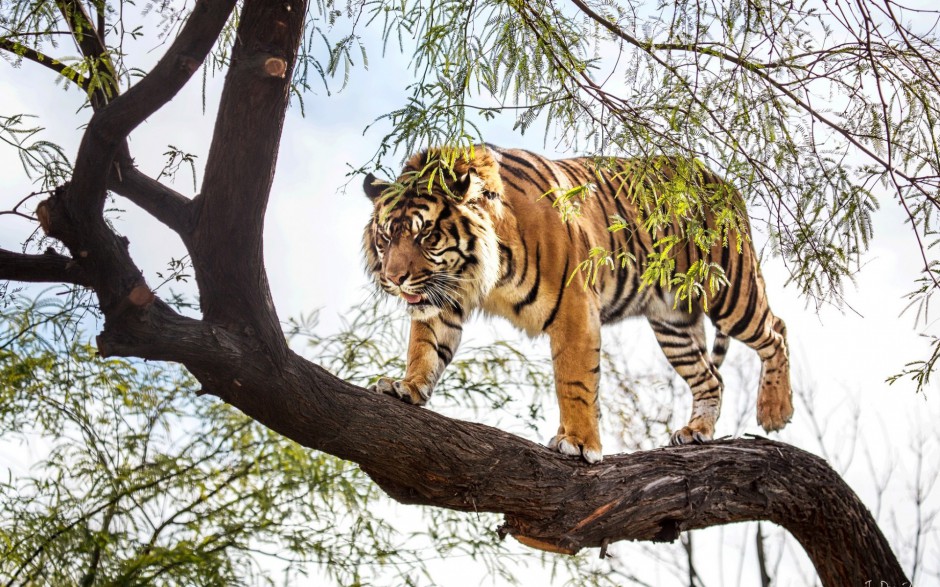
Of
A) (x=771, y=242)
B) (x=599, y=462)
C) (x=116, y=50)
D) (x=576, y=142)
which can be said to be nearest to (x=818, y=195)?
(x=771, y=242)

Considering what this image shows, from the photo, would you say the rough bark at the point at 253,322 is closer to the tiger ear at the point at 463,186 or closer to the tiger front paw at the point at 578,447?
the tiger front paw at the point at 578,447

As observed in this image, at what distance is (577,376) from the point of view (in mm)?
3131

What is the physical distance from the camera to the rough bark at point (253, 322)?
2.27 metres

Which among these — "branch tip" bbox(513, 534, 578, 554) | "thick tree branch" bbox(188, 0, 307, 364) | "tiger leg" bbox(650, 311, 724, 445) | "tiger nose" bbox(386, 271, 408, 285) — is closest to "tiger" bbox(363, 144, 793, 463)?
"tiger nose" bbox(386, 271, 408, 285)

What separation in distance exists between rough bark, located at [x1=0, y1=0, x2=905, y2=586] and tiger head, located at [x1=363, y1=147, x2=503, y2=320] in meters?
0.55

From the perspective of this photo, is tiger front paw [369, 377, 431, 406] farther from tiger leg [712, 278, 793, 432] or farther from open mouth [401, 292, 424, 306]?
tiger leg [712, 278, 793, 432]

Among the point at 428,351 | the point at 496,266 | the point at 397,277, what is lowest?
the point at 428,351

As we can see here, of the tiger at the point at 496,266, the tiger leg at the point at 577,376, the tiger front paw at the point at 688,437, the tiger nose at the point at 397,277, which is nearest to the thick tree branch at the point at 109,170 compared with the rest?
the tiger at the point at 496,266

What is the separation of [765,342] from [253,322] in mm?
2674

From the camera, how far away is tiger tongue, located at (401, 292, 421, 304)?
10.5 ft

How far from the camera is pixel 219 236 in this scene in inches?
95.3

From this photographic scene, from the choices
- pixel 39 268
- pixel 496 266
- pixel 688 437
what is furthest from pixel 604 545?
pixel 39 268

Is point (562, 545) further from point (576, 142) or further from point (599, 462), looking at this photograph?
point (576, 142)

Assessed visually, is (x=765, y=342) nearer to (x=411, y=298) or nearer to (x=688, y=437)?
(x=688, y=437)
